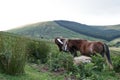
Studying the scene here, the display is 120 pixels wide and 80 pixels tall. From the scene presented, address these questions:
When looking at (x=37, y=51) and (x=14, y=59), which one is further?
(x=37, y=51)

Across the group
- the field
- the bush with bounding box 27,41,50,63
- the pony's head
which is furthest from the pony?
the bush with bounding box 27,41,50,63

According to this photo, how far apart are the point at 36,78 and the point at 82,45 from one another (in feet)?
27.1

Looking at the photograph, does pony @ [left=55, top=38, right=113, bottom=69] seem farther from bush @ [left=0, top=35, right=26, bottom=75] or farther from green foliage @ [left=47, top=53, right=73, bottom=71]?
bush @ [left=0, top=35, right=26, bottom=75]

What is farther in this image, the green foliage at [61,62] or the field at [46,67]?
the green foliage at [61,62]

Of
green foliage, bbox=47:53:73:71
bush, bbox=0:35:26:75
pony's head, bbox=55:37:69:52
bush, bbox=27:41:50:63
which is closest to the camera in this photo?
bush, bbox=0:35:26:75

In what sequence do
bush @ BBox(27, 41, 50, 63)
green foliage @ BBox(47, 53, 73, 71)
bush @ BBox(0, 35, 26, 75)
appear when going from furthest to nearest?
bush @ BBox(27, 41, 50, 63), green foliage @ BBox(47, 53, 73, 71), bush @ BBox(0, 35, 26, 75)

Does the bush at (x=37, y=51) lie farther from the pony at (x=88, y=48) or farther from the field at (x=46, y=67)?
the pony at (x=88, y=48)

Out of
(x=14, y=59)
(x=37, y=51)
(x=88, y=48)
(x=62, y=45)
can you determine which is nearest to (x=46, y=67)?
(x=37, y=51)

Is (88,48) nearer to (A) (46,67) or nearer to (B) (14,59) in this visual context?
(A) (46,67)

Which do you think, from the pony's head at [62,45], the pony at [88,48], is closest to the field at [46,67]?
the pony at [88,48]

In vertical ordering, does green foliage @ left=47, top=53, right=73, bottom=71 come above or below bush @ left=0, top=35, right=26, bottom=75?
below

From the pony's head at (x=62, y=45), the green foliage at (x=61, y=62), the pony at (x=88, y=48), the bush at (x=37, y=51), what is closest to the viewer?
the green foliage at (x=61, y=62)

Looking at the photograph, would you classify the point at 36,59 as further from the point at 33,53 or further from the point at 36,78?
the point at 36,78

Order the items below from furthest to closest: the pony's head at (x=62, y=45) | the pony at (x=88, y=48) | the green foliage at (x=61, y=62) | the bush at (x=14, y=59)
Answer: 1. the pony's head at (x=62, y=45)
2. the pony at (x=88, y=48)
3. the green foliage at (x=61, y=62)
4. the bush at (x=14, y=59)
